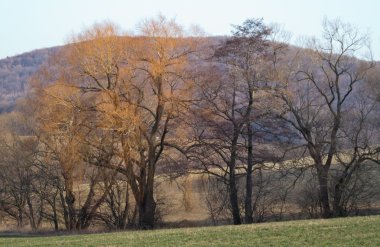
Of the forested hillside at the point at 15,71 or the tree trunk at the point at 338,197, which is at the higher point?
the forested hillside at the point at 15,71

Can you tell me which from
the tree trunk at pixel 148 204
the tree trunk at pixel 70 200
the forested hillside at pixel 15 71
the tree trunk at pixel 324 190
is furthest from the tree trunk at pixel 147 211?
the forested hillside at pixel 15 71

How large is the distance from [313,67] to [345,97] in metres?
2.63

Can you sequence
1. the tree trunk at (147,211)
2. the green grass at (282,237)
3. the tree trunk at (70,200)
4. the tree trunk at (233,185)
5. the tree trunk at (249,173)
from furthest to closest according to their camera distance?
the tree trunk at (70,200) < the tree trunk at (147,211) < the tree trunk at (233,185) < the tree trunk at (249,173) < the green grass at (282,237)

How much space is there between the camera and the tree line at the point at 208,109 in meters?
31.6

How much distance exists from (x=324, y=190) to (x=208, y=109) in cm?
826

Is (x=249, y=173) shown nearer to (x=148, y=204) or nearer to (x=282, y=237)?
(x=148, y=204)

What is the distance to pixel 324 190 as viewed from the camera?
3228 cm

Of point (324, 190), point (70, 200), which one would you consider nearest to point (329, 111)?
point (324, 190)

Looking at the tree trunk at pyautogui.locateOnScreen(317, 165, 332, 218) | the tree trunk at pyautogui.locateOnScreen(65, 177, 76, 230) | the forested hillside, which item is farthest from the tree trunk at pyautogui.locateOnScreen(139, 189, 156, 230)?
the forested hillside

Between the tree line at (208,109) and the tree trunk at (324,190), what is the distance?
0.24 feet

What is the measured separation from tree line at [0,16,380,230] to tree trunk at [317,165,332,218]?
0.07 m

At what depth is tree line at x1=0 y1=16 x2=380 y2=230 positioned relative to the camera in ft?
104

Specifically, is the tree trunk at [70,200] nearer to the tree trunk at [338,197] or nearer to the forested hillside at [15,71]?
the tree trunk at [338,197]

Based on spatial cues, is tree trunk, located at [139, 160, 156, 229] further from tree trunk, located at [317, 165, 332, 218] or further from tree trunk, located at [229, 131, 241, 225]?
tree trunk, located at [317, 165, 332, 218]
